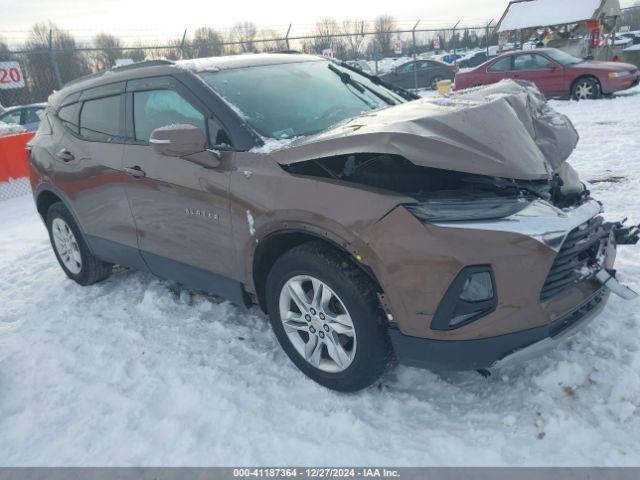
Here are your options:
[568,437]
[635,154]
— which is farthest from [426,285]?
[635,154]

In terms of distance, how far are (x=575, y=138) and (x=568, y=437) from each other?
69.1 inches

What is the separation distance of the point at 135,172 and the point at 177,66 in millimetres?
772

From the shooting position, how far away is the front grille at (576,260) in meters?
2.31

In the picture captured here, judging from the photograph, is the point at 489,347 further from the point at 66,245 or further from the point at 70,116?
the point at 66,245

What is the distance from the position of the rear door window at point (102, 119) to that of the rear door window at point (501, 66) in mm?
12827

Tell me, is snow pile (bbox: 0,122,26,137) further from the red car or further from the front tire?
the red car

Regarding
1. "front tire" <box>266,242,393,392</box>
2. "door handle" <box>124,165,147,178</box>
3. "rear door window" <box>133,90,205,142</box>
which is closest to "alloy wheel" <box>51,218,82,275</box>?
"door handle" <box>124,165,147,178</box>

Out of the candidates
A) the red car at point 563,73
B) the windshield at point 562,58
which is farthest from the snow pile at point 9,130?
the windshield at point 562,58

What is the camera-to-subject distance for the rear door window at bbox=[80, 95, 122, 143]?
12.5 feet

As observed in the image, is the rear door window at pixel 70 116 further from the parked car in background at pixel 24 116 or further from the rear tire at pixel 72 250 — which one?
the parked car in background at pixel 24 116

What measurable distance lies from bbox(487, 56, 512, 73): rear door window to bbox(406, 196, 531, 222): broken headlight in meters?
13.3

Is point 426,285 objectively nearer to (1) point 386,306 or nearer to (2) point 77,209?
(1) point 386,306

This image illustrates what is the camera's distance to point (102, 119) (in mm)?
3969

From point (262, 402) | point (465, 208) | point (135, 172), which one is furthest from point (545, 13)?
point (262, 402)
